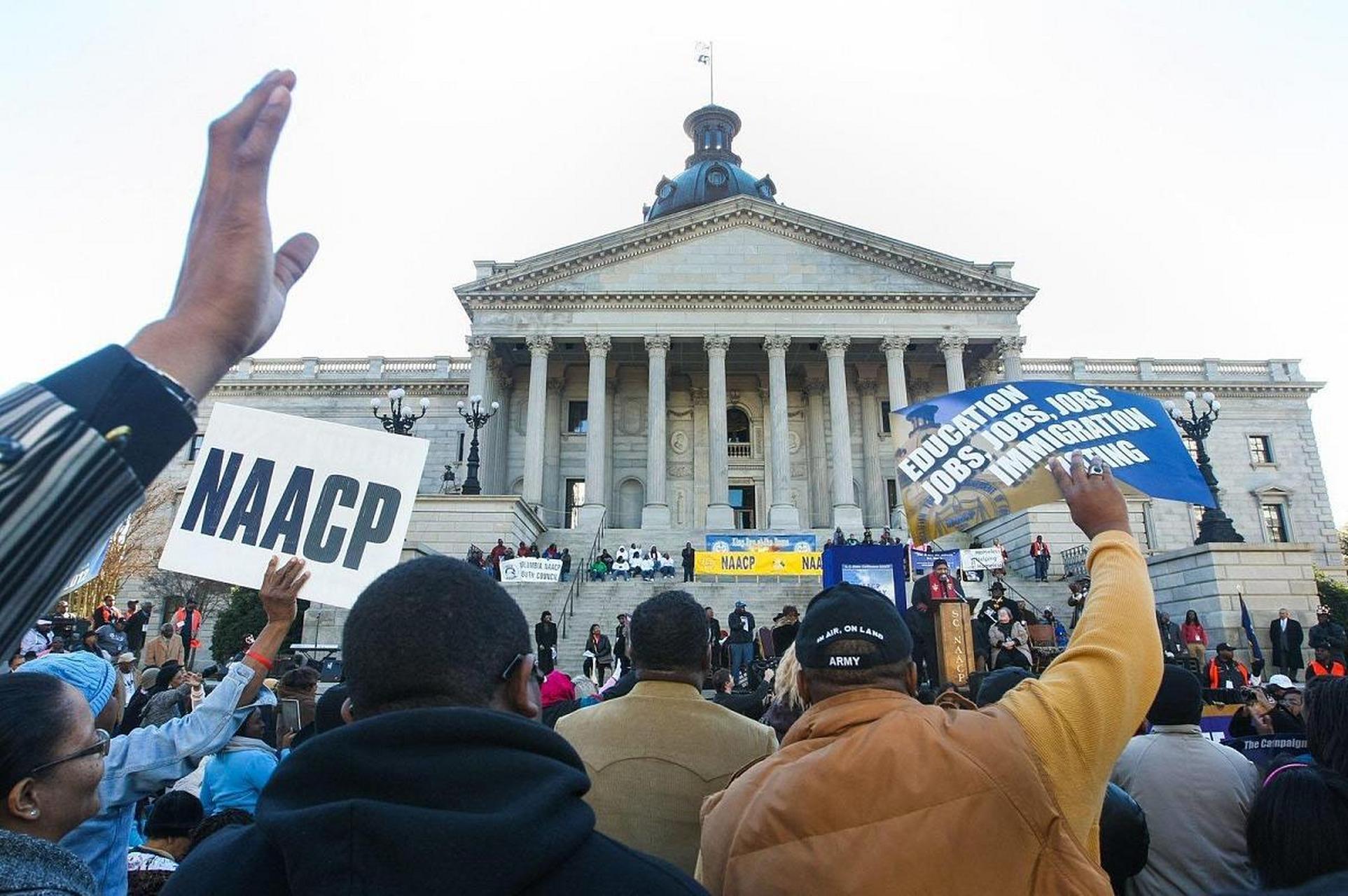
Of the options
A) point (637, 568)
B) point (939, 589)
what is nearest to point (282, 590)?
point (939, 589)

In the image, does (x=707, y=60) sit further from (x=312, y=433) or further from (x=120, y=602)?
(x=312, y=433)

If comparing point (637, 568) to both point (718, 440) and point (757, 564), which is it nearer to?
point (757, 564)

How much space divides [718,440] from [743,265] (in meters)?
8.68

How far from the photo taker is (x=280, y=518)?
518cm

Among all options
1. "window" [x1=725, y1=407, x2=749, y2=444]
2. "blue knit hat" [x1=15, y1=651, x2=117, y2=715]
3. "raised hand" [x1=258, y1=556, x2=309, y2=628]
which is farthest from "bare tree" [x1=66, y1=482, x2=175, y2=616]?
"raised hand" [x1=258, y1=556, x2=309, y2=628]

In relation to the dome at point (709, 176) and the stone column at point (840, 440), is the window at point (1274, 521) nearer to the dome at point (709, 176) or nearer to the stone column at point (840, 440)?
the stone column at point (840, 440)

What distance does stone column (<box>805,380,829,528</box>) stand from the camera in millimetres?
40875

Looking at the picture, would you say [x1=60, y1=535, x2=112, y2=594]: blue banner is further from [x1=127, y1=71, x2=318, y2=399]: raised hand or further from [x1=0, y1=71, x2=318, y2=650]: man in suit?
[x1=127, y1=71, x2=318, y2=399]: raised hand

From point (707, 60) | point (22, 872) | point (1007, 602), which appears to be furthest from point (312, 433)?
point (707, 60)

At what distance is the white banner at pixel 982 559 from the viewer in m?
27.4

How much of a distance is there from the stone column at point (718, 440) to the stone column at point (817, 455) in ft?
16.1

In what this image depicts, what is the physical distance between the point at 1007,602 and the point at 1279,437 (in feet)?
130

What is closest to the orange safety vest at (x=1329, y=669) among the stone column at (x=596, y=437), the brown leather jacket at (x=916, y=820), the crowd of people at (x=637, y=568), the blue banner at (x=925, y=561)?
the blue banner at (x=925, y=561)

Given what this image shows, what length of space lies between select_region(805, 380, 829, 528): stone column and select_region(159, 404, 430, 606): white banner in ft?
117
